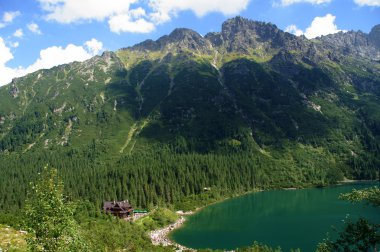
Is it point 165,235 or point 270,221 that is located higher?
point 165,235

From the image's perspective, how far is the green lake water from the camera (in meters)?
103

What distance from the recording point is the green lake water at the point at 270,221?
10269 cm

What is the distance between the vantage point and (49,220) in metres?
23.3

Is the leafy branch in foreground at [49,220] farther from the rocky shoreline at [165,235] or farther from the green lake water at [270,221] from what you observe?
the green lake water at [270,221]

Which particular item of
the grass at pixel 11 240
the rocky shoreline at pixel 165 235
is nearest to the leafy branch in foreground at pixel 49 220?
the grass at pixel 11 240

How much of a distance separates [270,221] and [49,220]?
115 meters

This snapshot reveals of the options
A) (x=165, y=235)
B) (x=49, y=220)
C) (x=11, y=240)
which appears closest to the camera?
(x=49, y=220)

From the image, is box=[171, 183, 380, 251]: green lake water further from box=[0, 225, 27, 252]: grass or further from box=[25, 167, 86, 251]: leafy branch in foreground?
box=[25, 167, 86, 251]: leafy branch in foreground

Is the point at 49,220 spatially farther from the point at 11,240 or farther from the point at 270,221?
the point at 270,221

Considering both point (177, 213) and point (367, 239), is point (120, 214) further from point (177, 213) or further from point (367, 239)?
point (367, 239)

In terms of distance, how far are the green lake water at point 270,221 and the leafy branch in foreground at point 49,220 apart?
77.8 m

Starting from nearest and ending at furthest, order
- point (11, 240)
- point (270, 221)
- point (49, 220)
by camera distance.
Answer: point (49, 220) → point (11, 240) → point (270, 221)

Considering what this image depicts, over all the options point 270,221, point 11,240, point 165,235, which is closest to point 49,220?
point 11,240

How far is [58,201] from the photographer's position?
23750 mm
